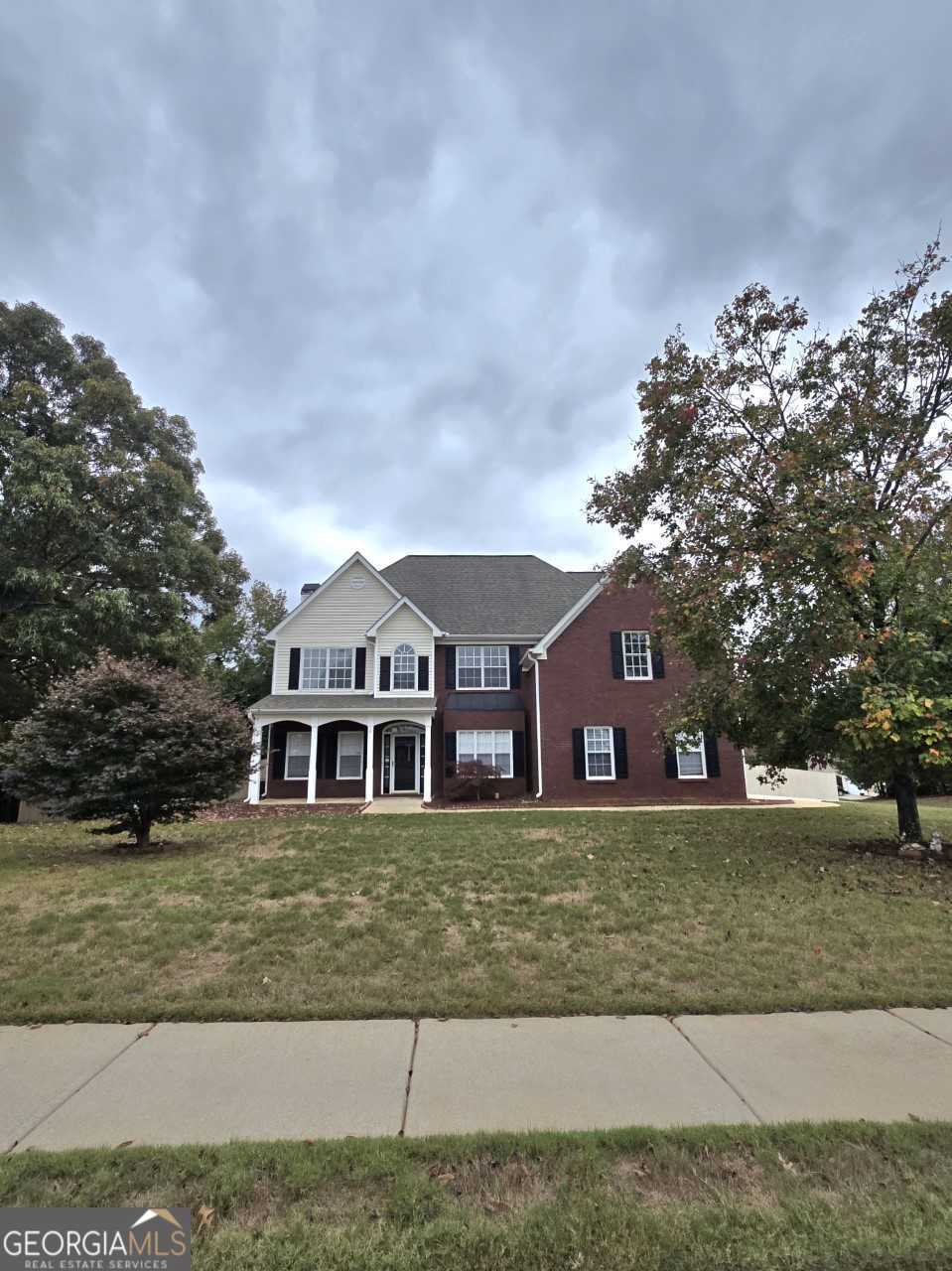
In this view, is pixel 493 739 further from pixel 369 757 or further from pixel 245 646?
pixel 245 646

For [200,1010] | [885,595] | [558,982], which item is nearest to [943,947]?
[558,982]

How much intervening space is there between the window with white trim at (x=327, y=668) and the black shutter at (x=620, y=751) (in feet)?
28.9

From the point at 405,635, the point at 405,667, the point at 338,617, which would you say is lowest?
the point at 405,667

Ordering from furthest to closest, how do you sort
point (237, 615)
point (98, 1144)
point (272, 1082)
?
point (237, 615), point (272, 1082), point (98, 1144)

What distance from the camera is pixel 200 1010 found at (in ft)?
14.9

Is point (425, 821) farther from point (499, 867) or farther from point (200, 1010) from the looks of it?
point (200, 1010)

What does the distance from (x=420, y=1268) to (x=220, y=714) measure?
33.5 ft

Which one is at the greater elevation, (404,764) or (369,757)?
(369,757)

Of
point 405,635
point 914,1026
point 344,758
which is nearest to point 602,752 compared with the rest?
point 405,635

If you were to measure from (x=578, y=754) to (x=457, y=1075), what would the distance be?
16.4 meters

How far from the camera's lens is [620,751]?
19.8 meters

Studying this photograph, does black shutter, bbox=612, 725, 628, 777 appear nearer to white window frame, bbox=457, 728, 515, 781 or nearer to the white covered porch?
white window frame, bbox=457, 728, 515, 781

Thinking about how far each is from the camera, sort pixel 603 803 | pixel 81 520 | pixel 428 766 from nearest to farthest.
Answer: pixel 603 803
pixel 81 520
pixel 428 766

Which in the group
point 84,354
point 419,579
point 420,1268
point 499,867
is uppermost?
point 84,354
